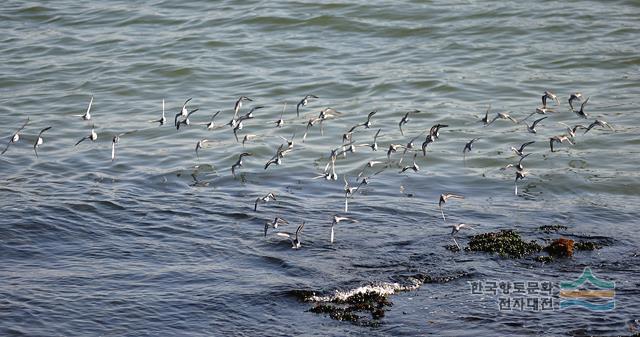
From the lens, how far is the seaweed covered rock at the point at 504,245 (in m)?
13.8

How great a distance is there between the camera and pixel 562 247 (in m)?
13.8

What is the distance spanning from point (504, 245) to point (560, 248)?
2.62 feet

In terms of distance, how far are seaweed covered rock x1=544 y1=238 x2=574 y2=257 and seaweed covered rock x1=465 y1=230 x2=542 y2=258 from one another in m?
0.17

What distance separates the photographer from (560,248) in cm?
1377

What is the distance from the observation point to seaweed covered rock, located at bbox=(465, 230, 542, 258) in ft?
45.4

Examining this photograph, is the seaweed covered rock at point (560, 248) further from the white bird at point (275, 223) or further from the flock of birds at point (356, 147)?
the white bird at point (275, 223)

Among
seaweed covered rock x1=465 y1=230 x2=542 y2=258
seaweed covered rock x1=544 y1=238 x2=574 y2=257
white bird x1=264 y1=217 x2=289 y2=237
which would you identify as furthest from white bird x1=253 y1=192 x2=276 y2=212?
seaweed covered rock x1=544 y1=238 x2=574 y2=257

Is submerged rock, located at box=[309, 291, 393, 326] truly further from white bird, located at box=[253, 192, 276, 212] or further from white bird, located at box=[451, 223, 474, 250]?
white bird, located at box=[253, 192, 276, 212]

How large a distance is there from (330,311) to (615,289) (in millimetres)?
3736

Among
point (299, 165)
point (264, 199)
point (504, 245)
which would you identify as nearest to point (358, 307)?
point (504, 245)

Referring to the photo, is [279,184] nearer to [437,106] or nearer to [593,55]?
[437,106]

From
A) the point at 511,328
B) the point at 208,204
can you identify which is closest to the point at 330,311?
the point at 511,328

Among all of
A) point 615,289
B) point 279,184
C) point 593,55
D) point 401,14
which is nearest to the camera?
point 615,289

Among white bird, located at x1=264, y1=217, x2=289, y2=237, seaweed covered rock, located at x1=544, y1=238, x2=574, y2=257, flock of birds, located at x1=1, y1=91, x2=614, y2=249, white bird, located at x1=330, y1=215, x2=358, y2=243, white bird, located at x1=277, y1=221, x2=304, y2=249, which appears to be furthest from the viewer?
flock of birds, located at x1=1, y1=91, x2=614, y2=249
